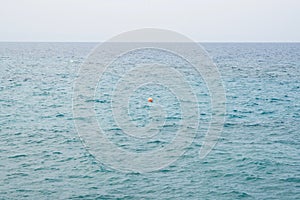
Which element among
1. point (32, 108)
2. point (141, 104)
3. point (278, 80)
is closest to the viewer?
point (32, 108)

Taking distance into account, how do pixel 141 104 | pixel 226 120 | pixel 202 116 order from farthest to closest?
pixel 141 104
pixel 202 116
pixel 226 120

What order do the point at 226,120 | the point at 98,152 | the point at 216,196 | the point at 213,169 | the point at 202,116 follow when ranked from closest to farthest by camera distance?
the point at 216,196, the point at 213,169, the point at 98,152, the point at 226,120, the point at 202,116

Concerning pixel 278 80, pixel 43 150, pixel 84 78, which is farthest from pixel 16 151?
pixel 278 80

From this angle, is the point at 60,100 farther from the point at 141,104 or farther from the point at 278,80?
the point at 278,80

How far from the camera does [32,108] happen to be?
41312 millimetres

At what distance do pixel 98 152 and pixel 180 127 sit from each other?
9319mm

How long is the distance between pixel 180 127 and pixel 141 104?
12.3 metres

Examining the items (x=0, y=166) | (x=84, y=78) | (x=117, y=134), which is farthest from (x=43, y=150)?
(x=84, y=78)

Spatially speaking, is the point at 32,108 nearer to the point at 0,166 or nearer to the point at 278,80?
the point at 0,166

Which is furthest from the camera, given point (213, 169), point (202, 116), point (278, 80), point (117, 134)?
point (278, 80)

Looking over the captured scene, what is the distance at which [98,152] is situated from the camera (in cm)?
2623

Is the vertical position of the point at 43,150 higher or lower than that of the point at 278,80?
lower

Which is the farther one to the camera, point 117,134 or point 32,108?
point 32,108

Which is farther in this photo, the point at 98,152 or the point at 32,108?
the point at 32,108
